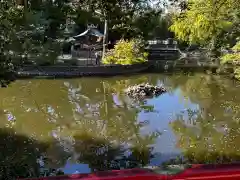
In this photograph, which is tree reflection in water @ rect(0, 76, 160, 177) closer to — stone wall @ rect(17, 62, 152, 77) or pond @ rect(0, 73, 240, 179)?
pond @ rect(0, 73, 240, 179)

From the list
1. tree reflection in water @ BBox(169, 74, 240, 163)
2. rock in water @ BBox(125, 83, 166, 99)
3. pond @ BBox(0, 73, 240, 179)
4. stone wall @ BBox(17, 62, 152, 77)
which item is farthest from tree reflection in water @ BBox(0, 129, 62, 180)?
stone wall @ BBox(17, 62, 152, 77)

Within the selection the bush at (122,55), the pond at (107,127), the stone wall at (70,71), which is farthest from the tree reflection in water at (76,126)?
the bush at (122,55)

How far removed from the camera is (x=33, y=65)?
77.9 ft

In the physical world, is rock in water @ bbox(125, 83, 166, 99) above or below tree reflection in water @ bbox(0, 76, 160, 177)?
above

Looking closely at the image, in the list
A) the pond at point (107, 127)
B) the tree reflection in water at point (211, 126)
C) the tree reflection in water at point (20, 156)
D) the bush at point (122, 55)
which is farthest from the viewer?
the bush at point (122, 55)

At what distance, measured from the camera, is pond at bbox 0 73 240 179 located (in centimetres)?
931

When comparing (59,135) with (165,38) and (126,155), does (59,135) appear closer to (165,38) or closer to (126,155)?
(126,155)

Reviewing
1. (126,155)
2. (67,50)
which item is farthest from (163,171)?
(67,50)

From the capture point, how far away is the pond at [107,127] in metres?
9.31

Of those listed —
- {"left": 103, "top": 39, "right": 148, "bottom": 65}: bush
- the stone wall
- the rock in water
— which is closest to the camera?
the rock in water

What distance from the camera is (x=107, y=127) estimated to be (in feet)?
41.0

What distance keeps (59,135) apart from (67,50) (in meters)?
23.1

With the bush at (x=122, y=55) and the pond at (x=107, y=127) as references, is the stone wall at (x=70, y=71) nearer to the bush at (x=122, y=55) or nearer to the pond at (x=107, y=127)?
the bush at (x=122, y=55)

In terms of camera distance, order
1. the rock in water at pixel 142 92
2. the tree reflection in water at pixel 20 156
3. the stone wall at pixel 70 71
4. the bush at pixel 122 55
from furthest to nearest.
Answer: the bush at pixel 122 55, the stone wall at pixel 70 71, the rock in water at pixel 142 92, the tree reflection in water at pixel 20 156
